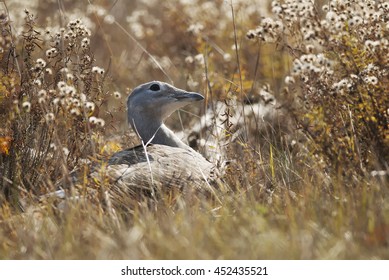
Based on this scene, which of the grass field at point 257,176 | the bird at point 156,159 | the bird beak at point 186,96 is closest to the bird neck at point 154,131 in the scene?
the bird at point 156,159

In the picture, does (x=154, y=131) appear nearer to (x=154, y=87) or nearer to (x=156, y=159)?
(x=154, y=87)

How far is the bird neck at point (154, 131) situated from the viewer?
20.7ft

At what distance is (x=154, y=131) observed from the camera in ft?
21.4

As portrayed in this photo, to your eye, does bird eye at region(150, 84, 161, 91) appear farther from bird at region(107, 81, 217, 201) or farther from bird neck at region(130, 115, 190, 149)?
bird neck at region(130, 115, 190, 149)

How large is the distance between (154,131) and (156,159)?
1.16 metres

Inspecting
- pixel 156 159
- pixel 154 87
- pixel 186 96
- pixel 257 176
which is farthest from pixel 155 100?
pixel 257 176

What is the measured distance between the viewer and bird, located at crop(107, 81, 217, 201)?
4.96 m

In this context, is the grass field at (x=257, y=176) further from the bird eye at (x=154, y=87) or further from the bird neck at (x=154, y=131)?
the bird eye at (x=154, y=87)

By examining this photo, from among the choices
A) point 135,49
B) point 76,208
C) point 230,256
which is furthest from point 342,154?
point 135,49

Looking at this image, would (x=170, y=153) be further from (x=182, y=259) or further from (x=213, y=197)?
(x=182, y=259)

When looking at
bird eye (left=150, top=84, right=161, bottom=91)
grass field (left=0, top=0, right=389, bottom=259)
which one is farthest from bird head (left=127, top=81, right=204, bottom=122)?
grass field (left=0, top=0, right=389, bottom=259)

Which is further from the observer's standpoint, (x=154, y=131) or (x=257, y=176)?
(x=154, y=131)

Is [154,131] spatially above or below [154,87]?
below

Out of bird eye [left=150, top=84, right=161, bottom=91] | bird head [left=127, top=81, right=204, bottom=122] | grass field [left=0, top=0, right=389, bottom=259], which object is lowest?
grass field [left=0, top=0, right=389, bottom=259]
